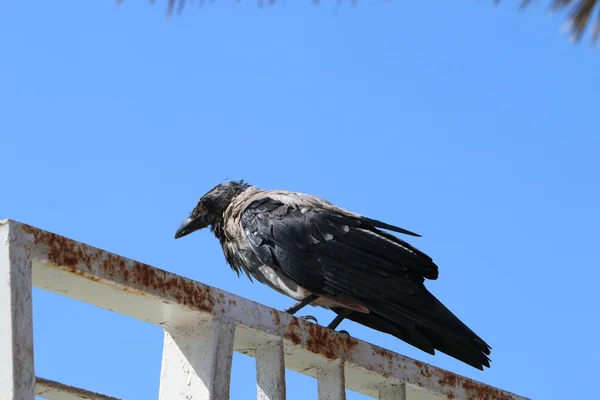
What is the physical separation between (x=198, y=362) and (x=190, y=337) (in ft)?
0.40

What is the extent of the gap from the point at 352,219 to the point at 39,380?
344 cm

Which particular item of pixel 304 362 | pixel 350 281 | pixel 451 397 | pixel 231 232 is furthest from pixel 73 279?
pixel 231 232

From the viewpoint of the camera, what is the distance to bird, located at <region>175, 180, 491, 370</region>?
19.5 ft

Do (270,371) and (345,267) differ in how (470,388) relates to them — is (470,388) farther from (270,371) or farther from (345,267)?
(345,267)

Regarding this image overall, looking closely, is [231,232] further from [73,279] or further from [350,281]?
[73,279]

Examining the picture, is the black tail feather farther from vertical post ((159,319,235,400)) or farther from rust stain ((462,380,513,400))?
vertical post ((159,319,235,400))

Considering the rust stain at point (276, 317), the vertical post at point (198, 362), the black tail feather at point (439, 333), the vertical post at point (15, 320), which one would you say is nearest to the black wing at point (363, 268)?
the black tail feather at point (439, 333)

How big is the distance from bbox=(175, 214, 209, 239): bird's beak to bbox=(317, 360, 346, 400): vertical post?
3.17 meters

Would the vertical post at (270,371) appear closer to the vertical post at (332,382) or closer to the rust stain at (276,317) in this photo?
A: the rust stain at (276,317)

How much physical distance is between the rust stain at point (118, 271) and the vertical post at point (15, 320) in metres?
0.13

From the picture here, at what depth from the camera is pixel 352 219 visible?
6.63m

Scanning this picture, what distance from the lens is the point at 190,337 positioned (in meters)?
4.16

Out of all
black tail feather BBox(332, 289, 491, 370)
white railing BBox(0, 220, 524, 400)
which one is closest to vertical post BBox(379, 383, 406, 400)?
white railing BBox(0, 220, 524, 400)

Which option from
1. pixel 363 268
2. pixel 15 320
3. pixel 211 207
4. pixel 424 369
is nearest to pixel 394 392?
pixel 424 369
